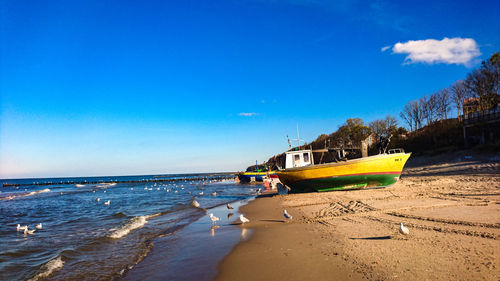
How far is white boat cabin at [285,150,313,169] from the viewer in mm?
19531

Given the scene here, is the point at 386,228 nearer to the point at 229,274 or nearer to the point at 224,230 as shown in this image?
the point at 229,274

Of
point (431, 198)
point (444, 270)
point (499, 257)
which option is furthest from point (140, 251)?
point (431, 198)

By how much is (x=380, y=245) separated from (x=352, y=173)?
36.5 ft

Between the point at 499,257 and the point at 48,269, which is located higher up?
the point at 499,257

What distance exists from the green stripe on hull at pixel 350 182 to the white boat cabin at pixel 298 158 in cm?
221

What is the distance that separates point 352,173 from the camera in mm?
16500

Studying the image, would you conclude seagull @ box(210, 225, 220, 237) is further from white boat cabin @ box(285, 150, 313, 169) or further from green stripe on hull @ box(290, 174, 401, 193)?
white boat cabin @ box(285, 150, 313, 169)

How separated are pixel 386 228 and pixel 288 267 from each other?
345 centimetres

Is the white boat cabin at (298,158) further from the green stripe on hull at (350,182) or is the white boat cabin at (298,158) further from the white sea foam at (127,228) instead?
the white sea foam at (127,228)

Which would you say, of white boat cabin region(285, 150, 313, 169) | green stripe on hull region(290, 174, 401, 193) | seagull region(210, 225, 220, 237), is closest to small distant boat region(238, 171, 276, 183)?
white boat cabin region(285, 150, 313, 169)

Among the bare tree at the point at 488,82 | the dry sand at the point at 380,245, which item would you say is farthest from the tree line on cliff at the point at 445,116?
the dry sand at the point at 380,245

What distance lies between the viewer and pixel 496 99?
35.6m

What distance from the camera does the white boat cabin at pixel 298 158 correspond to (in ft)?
64.1

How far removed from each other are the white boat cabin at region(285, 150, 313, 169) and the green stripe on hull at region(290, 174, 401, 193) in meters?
2.21
